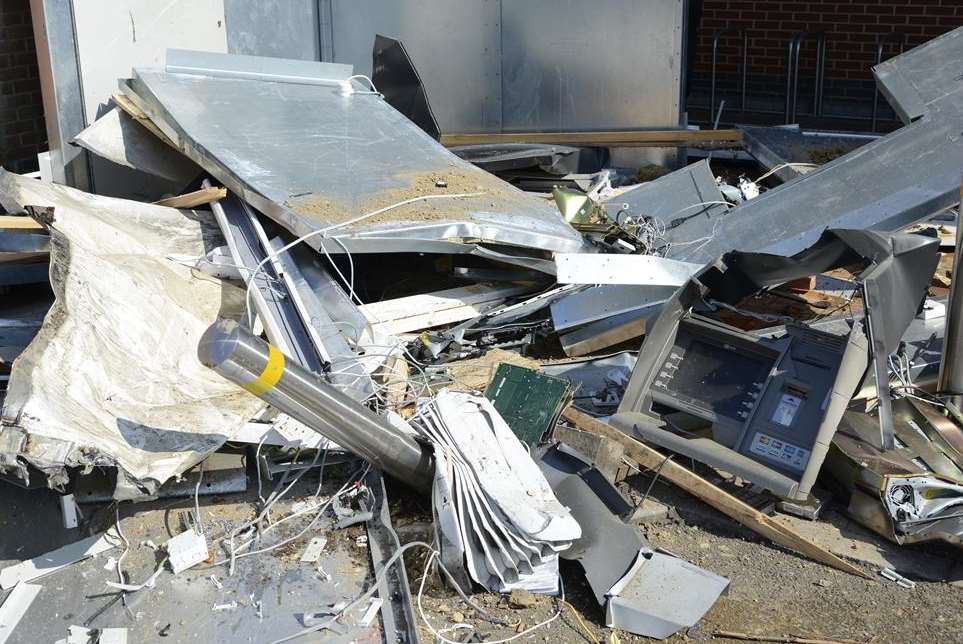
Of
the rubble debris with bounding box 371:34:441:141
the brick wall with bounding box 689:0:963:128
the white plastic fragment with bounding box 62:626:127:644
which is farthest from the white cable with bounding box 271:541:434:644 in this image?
the brick wall with bounding box 689:0:963:128

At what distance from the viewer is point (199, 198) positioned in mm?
5836

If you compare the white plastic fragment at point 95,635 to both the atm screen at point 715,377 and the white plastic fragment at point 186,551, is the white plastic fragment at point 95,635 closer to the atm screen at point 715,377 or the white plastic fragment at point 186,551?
the white plastic fragment at point 186,551

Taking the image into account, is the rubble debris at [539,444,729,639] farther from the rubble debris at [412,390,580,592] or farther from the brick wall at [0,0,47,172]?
the brick wall at [0,0,47,172]

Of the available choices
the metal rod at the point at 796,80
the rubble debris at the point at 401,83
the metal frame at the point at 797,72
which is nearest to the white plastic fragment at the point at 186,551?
the rubble debris at the point at 401,83

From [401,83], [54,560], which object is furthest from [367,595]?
[401,83]

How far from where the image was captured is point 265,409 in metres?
A: 4.48

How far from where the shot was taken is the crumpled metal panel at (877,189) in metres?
6.03

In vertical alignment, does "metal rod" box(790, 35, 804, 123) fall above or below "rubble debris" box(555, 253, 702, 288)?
above

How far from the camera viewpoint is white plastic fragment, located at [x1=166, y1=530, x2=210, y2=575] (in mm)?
3934

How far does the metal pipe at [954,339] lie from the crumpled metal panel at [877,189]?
151 cm

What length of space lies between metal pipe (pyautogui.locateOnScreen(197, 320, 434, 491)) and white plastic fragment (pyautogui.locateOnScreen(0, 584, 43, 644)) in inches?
41.5

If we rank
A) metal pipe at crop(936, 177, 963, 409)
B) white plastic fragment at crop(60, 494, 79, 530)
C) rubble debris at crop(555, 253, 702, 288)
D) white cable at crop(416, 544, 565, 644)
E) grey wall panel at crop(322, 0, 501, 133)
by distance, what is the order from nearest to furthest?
1. white cable at crop(416, 544, 565, 644)
2. white plastic fragment at crop(60, 494, 79, 530)
3. metal pipe at crop(936, 177, 963, 409)
4. rubble debris at crop(555, 253, 702, 288)
5. grey wall panel at crop(322, 0, 501, 133)

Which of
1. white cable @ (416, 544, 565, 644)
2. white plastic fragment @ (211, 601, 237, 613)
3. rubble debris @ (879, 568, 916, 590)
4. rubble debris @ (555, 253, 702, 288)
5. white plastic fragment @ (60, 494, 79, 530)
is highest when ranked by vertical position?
rubble debris @ (555, 253, 702, 288)

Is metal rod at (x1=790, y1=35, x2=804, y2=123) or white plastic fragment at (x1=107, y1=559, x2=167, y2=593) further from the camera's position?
metal rod at (x1=790, y1=35, x2=804, y2=123)
